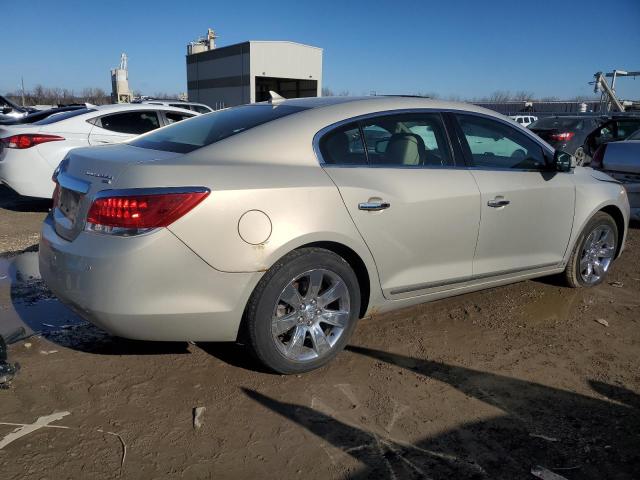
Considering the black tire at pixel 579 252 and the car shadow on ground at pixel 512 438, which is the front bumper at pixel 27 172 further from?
the black tire at pixel 579 252

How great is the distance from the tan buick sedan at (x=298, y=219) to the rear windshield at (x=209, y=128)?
0.02 meters

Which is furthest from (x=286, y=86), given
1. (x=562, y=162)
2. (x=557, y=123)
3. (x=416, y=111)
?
(x=416, y=111)

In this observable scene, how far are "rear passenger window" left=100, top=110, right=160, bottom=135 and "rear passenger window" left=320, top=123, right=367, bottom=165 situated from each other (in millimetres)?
5468

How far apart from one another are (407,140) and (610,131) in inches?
468

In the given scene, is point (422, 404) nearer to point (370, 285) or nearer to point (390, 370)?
point (390, 370)

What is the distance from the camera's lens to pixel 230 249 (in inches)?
109

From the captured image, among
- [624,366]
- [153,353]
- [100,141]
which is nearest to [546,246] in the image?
[624,366]

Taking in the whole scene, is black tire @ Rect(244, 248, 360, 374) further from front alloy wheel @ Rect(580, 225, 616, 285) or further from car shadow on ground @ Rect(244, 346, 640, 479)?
front alloy wheel @ Rect(580, 225, 616, 285)

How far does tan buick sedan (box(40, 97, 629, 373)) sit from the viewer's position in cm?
269

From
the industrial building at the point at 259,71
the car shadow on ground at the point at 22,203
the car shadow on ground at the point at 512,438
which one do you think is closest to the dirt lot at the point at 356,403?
the car shadow on ground at the point at 512,438

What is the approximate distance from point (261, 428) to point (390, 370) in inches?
38.1

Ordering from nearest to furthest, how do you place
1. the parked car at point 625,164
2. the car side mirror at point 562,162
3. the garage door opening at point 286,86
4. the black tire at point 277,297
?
1. the black tire at point 277,297
2. the car side mirror at point 562,162
3. the parked car at point 625,164
4. the garage door opening at point 286,86

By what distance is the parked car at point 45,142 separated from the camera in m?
7.09

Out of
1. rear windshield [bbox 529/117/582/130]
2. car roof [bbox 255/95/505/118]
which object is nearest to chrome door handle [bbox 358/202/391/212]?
car roof [bbox 255/95/505/118]
